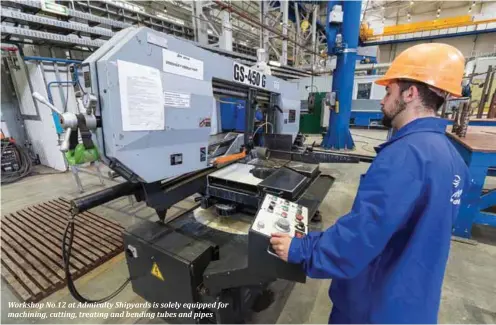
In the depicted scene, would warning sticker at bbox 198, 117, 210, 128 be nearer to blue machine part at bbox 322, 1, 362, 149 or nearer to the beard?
the beard

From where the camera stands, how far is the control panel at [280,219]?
841 mm

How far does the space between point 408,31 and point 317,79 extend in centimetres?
644

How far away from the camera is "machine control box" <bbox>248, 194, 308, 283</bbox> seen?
805 millimetres

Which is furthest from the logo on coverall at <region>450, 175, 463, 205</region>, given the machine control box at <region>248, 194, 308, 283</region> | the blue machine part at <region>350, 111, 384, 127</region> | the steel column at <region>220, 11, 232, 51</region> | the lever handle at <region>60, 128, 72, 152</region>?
the blue machine part at <region>350, 111, 384, 127</region>

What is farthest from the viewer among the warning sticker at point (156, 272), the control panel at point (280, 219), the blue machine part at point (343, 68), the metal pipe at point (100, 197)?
the blue machine part at point (343, 68)

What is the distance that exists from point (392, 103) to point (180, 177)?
1100 mm

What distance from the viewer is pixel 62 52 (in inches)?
148

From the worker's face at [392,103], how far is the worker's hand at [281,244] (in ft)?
1.76

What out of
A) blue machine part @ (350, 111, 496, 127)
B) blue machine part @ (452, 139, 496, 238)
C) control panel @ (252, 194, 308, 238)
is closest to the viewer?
control panel @ (252, 194, 308, 238)

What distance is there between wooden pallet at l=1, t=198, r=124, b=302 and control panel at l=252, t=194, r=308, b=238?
5.19ft

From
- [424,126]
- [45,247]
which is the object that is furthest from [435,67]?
[45,247]

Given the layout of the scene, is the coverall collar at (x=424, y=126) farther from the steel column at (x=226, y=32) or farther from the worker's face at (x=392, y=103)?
the steel column at (x=226, y=32)

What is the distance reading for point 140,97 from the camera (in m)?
0.93

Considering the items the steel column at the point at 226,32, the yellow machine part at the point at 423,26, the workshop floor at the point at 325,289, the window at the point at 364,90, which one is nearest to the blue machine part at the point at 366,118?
the window at the point at 364,90
